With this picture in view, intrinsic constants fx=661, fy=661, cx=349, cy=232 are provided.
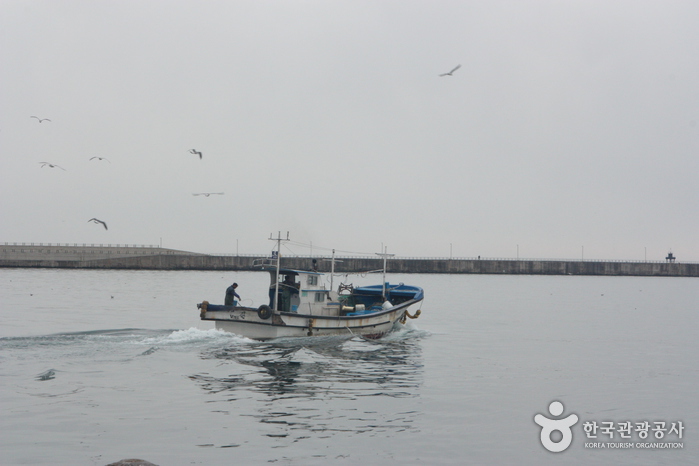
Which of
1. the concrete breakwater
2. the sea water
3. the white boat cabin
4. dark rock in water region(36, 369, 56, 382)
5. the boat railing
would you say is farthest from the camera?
the concrete breakwater

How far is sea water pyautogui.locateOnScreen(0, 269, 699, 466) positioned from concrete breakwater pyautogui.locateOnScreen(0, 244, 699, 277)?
78.2 m

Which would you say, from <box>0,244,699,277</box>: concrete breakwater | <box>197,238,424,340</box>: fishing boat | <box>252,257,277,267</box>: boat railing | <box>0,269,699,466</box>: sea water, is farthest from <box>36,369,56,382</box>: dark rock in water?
<box>0,244,699,277</box>: concrete breakwater

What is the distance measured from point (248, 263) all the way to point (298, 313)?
101335 millimetres

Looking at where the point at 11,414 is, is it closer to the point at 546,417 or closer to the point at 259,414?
the point at 259,414

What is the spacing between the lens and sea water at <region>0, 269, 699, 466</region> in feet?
47.0

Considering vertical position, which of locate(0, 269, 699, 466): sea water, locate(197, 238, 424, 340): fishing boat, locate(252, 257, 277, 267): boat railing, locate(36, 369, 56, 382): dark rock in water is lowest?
locate(0, 269, 699, 466): sea water

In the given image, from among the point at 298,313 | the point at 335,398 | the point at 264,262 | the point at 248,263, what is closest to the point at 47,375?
the point at 335,398

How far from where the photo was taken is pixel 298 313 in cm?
3022

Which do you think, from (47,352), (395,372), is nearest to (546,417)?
(395,372)

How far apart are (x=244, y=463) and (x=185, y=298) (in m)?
49.1

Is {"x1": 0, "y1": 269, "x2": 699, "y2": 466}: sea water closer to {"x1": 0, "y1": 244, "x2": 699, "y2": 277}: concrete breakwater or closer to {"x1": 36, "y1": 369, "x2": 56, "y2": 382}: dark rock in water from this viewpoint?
{"x1": 36, "y1": 369, "x2": 56, "y2": 382}: dark rock in water

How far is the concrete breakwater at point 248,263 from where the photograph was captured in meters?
122

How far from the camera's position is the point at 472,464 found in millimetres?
13844

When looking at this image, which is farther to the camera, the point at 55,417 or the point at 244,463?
the point at 55,417
